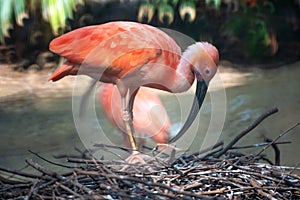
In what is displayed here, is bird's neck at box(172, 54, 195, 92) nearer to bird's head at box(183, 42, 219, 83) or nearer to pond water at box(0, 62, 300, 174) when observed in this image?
bird's head at box(183, 42, 219, 83)

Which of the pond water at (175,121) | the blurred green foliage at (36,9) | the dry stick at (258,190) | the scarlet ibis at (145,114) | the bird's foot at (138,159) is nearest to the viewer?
the dry stick at (258,190)

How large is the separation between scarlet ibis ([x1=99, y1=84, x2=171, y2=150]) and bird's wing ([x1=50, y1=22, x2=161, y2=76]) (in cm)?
33

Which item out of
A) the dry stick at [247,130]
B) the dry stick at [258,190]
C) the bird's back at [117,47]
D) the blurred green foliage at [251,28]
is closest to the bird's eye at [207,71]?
the bird's back at [117,47]

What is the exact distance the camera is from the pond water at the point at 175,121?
10.1 ft

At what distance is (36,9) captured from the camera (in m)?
4.29

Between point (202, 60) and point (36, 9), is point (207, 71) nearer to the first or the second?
point (202, 60)

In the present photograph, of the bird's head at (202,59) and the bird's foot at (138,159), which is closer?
the bird's foot at (138,159)

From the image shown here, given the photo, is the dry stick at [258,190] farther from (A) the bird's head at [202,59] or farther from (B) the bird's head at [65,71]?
(B) the bird's head at [65,71]

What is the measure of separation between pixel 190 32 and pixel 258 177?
311 cm

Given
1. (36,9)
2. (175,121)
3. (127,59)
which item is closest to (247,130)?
(127,59)

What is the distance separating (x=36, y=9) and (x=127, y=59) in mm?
2538

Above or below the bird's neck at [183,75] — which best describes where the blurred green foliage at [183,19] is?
below

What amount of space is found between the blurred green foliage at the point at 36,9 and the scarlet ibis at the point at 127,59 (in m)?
2.16

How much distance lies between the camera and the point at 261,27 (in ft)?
15.3
